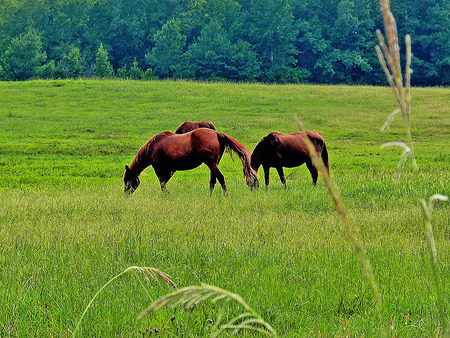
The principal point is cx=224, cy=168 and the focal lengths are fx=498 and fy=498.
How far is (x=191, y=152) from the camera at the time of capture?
1054cm

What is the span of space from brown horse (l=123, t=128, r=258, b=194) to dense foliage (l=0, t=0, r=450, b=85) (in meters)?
56.3

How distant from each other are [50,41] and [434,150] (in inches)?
2723

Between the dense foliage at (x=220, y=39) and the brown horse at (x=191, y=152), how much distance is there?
56326 millimetres

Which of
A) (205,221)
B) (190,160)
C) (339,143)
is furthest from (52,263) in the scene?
(339,143)

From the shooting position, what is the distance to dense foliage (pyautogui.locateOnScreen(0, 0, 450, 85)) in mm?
70125

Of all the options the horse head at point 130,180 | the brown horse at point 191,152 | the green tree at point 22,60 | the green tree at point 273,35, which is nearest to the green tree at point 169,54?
the green tree at point 273,35

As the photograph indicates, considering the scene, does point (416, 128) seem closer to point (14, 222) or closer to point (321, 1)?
point (14, 222)

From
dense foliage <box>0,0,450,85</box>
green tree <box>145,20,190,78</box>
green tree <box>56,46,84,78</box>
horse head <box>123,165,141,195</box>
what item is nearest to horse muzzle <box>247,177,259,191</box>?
horse head <box>123,165,141,195</box>

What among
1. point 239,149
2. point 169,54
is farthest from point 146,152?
point 169,54

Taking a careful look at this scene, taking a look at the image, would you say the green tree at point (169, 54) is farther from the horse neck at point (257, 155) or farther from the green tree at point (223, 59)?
the horse neck at point (257, 155)

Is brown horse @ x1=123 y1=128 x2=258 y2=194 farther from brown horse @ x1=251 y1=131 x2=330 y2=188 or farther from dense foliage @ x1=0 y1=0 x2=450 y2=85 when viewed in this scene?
dense foliage @ x1=0 y1=0 x2=450 y2=85

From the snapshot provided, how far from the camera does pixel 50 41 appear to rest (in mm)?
78562

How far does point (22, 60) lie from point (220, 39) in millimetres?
27498

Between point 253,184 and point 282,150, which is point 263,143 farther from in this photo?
point 253,184
